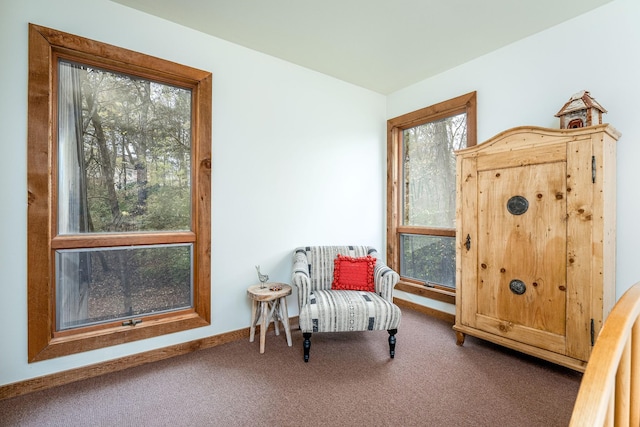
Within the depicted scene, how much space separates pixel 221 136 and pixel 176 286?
4.40 ft

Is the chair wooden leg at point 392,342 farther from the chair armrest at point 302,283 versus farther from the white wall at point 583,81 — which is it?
the white wall at point 583,81

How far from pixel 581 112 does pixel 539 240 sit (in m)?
0.94

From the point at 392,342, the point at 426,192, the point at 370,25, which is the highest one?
the point at 370,25

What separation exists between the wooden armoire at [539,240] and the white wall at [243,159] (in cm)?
134

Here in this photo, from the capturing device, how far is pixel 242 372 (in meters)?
2.11

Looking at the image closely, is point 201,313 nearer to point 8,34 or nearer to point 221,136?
point 221,136

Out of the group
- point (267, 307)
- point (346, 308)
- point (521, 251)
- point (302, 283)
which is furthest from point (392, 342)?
point (521, 251)

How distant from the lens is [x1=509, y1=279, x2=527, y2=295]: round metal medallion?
84.9 inches

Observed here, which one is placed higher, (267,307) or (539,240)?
(539,240)

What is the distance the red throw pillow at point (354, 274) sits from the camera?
8.87ft

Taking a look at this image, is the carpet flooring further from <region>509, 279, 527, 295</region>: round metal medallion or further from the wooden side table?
<region>509, 279, 527, 295</region>: round metal medallion

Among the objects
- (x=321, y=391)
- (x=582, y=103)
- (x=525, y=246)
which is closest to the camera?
(x=321, y=391)

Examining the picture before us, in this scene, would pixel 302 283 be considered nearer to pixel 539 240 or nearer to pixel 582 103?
pixel 539 240

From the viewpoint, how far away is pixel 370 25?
2.37 metres
